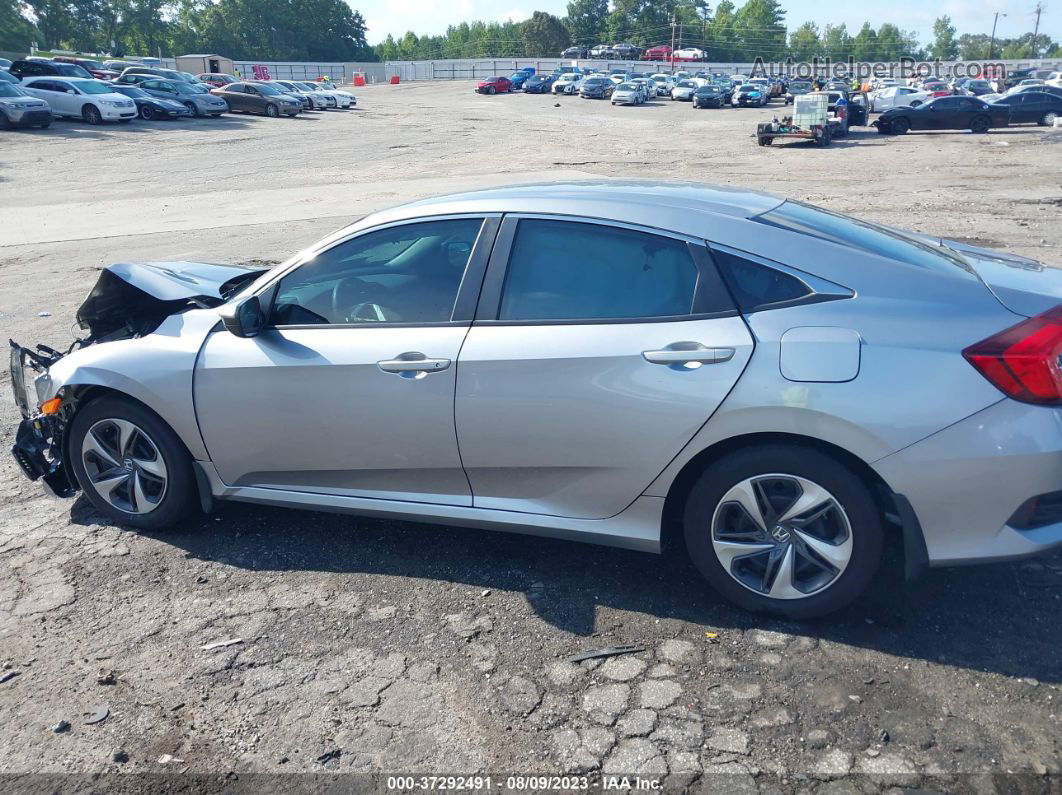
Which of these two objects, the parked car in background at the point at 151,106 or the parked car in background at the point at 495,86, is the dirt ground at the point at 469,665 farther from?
the parked car in background at the point at 495,86

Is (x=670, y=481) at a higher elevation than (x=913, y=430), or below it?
below

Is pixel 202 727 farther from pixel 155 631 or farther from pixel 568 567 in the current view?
pixel 568 567

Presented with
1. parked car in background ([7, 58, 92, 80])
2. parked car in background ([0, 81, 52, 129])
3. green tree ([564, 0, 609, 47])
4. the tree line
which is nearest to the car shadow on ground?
parked car in background ([0, 81, 52, 129])

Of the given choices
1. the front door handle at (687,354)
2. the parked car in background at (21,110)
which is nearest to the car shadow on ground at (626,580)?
the front door handle at (687,354)

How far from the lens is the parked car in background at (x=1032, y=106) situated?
37.4m

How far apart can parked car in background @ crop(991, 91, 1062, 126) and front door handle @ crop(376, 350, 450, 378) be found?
132ft

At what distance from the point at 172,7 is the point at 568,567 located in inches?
5259

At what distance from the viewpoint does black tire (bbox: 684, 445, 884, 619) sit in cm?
344

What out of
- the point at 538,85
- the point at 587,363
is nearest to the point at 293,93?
the point at 538,85

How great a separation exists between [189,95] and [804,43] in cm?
16094

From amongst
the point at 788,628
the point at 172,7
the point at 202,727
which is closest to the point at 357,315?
the point at 202,727

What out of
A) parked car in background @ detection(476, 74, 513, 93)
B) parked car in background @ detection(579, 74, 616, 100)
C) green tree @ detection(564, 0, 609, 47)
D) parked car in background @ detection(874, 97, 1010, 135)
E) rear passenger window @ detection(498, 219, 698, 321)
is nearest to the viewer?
rear passenger window @ detection(498, 219, 698, 321)

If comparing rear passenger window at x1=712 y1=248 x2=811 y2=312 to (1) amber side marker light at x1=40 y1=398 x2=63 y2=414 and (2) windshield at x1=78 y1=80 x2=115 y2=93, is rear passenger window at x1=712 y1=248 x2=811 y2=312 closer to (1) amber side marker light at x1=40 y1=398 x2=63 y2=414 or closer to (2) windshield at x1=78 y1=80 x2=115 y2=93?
(1) amber side marker light at x1=40 y1=398 x2=63 y2=414

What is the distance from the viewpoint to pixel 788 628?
3.64 m
